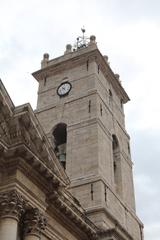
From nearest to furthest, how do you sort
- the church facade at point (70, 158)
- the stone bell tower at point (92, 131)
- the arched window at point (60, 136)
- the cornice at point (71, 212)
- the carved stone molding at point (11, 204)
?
1. the carved stone molding at point (11, 204)
2. the church facade at point (70, 158)
3. the cornice at point (71, 212)
4. the stone bell tower at point (92, 131)
5. the arched window at point (60, 136)

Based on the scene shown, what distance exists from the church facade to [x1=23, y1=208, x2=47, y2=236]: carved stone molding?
0.04 m

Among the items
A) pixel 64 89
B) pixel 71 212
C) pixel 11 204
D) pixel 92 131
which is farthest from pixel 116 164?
pixel 11 204

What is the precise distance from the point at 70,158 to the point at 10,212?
1356 centimetres

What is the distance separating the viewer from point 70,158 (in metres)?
31.8

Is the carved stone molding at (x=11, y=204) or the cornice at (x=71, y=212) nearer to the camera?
the carved stone molding at (x=11, y=204)

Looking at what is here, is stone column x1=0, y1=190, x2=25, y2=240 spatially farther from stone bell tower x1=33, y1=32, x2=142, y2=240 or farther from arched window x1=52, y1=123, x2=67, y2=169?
arched window x1=52, y1=123, x2=67, y2=169

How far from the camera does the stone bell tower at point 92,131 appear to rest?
2947 cm

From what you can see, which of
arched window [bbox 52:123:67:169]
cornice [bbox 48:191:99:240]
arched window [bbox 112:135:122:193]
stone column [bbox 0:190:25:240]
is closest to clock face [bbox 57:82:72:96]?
arched window [bbox 52:123:67:169]

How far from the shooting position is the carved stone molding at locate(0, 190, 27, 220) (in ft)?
60.4

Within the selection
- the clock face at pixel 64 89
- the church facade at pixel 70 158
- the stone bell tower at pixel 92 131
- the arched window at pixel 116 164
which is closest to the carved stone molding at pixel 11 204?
the church facade at pixel 70 158

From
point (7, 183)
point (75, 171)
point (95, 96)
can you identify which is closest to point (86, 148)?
point (75, 171)

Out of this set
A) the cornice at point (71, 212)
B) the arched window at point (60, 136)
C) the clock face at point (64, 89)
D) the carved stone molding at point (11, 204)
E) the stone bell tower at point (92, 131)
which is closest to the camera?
the carved stone molding at point (11, 204)

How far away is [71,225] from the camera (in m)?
23.9

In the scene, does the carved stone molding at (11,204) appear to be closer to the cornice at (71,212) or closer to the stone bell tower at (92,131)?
the cornice at (71,212)
